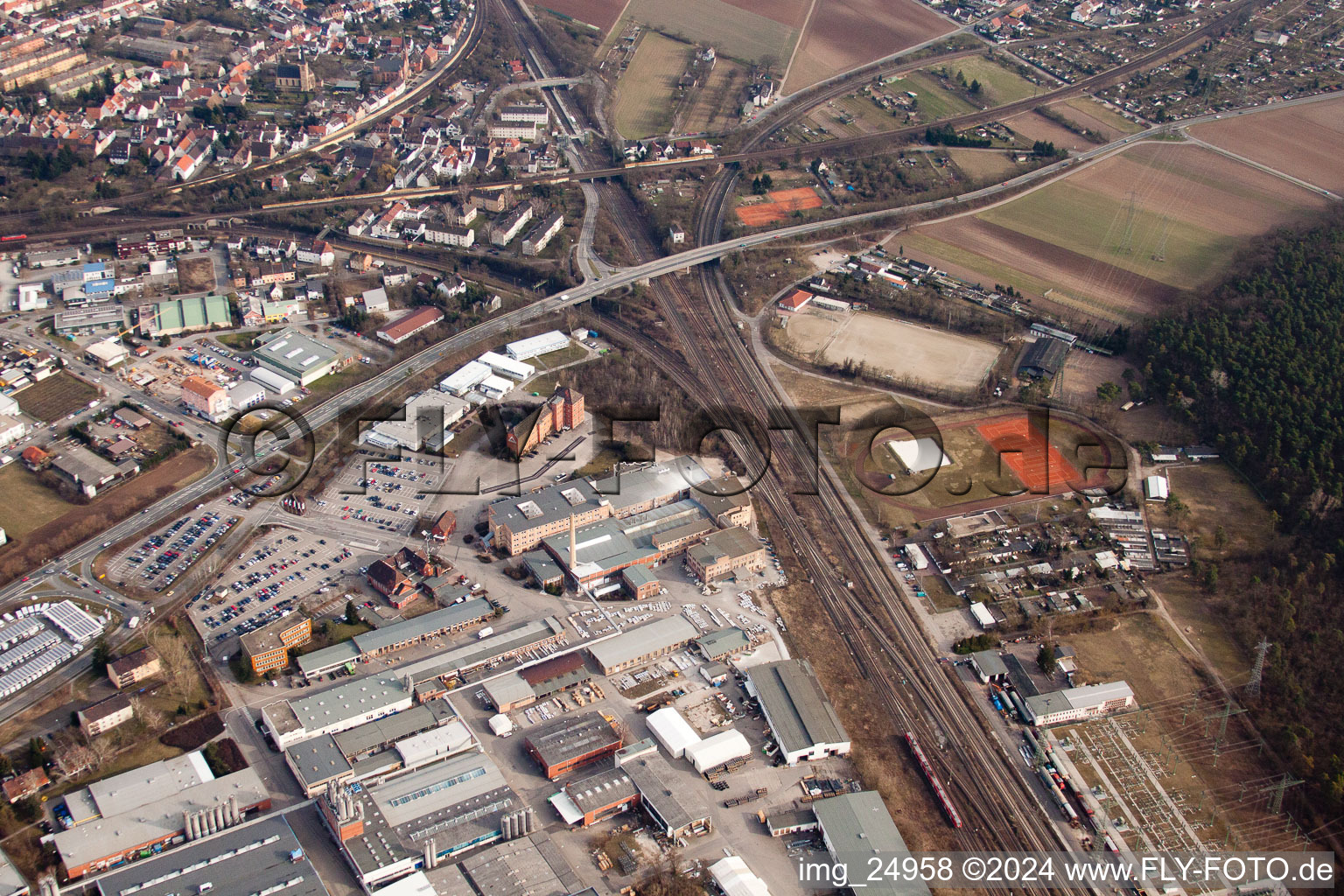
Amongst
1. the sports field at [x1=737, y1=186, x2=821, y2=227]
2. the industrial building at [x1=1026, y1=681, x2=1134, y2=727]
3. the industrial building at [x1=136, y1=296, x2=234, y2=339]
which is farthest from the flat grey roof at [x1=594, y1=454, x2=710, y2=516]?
the sports field at [x1=737, y1=186, x2=821, y2=227]

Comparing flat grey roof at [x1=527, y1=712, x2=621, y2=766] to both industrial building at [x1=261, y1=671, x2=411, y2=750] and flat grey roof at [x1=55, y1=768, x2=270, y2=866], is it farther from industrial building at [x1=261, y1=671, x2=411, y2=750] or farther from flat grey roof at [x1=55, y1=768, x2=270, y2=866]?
flat grey roof at [x1=55, y1=768, x2=270, y2=866]

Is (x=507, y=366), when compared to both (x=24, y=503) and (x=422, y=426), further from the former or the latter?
(x=24, y=503)

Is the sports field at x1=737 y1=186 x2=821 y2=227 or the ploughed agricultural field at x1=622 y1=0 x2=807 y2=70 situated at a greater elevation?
the ploughed agricultural field at x1=622 y1=0 x2=807 y2=70

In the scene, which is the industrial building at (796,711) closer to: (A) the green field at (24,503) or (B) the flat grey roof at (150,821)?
(B) the flat grey roof at (150,821)

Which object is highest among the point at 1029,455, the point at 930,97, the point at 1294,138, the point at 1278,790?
the point at 930,97

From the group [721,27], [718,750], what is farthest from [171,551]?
[721,27]

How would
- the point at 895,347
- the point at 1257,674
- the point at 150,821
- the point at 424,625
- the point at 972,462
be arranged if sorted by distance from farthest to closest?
the point at 895,347 → the point at 972,462 → the point at 424,625 → the point at 1257,674 → the point at 150,821

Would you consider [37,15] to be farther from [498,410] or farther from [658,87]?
[498,410]
